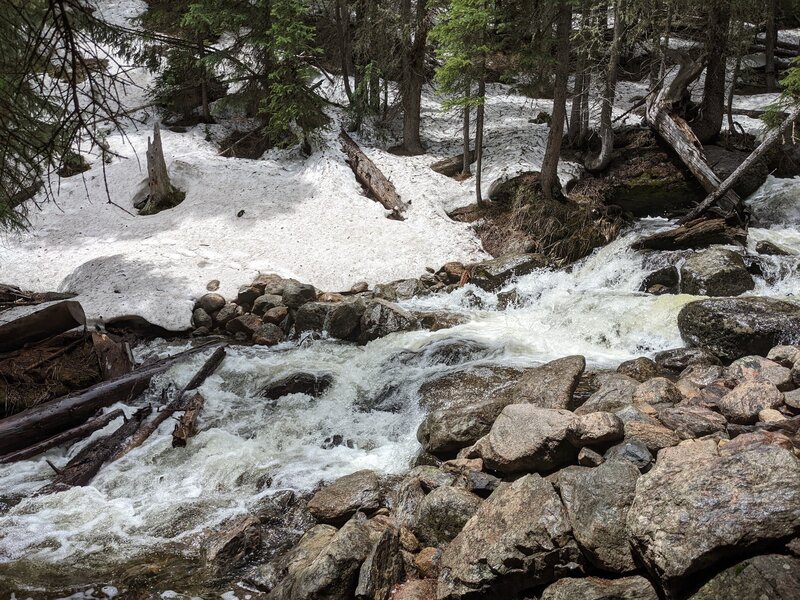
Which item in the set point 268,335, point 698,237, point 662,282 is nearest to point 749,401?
point 662,282

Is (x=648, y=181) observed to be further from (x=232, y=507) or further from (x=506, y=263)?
(x=232, y=507)

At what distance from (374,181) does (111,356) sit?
8715 millimetres

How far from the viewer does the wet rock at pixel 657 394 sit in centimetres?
561

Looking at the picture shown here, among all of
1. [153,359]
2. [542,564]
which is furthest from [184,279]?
[542,564]

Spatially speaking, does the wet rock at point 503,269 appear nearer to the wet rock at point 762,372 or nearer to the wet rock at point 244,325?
the wet rock at point 244,325

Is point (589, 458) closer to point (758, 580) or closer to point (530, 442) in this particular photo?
point (530, 442)

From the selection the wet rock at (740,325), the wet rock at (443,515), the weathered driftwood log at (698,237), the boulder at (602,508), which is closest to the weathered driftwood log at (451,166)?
the weathered driftwood log at (698,237)

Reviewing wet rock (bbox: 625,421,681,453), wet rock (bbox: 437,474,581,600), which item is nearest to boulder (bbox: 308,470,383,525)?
wet rock (bbox: 437,474,581,600)

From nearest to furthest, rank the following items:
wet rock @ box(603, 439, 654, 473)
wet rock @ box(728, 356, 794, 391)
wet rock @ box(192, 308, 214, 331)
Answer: wet rock @ box(603, 439, 654, 473), wet rock @ box(728, 356, 794, 391), wet rock @ box(192, 308, 214, 331)

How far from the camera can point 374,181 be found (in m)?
14.7

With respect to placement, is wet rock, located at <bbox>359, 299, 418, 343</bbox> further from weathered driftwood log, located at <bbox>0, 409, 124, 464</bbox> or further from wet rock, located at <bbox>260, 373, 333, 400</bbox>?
weathered driftwood log, located at <bbox>0, 409, 124, 464</bbox>

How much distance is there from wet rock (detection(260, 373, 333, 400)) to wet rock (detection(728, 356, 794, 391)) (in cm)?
520

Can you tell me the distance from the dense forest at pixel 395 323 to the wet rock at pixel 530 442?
3 cm

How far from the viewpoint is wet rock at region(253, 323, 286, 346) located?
948 cm
